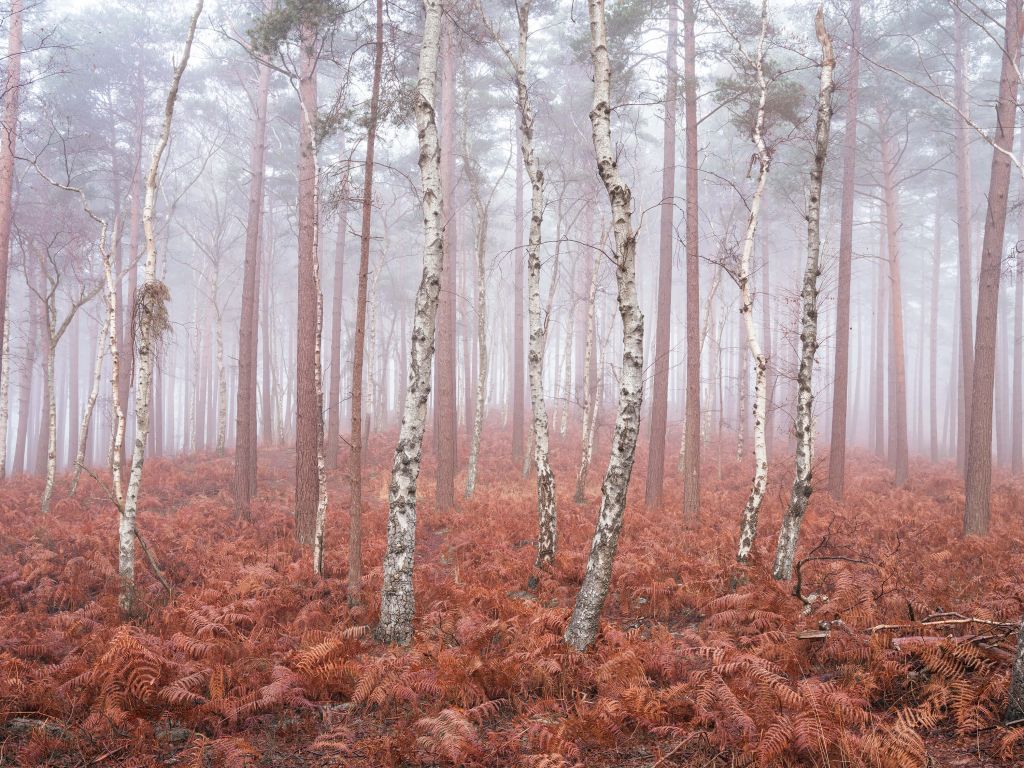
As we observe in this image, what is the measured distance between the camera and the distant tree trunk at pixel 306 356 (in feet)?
38.4

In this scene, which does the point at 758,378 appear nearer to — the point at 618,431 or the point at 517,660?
the point at 618,431

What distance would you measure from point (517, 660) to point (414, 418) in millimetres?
2788

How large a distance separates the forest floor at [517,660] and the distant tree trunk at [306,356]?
Result: 0.70 metres

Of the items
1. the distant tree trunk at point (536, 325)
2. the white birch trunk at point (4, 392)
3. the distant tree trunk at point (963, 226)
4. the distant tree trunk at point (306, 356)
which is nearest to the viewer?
the distant tree trunk at point (536, 325)

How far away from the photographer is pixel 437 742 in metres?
4.51

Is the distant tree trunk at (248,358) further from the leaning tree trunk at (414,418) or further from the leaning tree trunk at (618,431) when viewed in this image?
the leaning tree trunk at (618,431)

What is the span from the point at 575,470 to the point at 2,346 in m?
17.0

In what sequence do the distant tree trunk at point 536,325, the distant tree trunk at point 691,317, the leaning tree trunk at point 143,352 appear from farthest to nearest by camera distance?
the distant tree trunk at point 691,317 < the distant tree trunk at point 536,325 < the leaning tree trunk at point 143,352

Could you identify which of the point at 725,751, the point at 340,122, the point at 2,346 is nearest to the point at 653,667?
the point at 725,751

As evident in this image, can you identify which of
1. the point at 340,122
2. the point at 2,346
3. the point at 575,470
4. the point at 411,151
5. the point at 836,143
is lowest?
the point at 575,470

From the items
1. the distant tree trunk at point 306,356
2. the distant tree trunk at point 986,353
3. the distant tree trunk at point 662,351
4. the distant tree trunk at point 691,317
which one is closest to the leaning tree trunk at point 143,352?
the distant tree trunk at point 306,356

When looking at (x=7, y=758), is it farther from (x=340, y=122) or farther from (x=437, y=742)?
(x=340, y=122)

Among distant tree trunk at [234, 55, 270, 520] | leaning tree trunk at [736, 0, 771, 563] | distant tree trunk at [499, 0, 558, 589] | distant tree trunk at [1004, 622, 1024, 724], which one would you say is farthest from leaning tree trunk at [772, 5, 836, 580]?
distant tree trunk at [234, 55, 270, 520]

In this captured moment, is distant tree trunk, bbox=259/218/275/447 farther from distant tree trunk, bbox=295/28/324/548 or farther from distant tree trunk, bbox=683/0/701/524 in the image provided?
distant tree trunk, bbox=683/0/701/524
